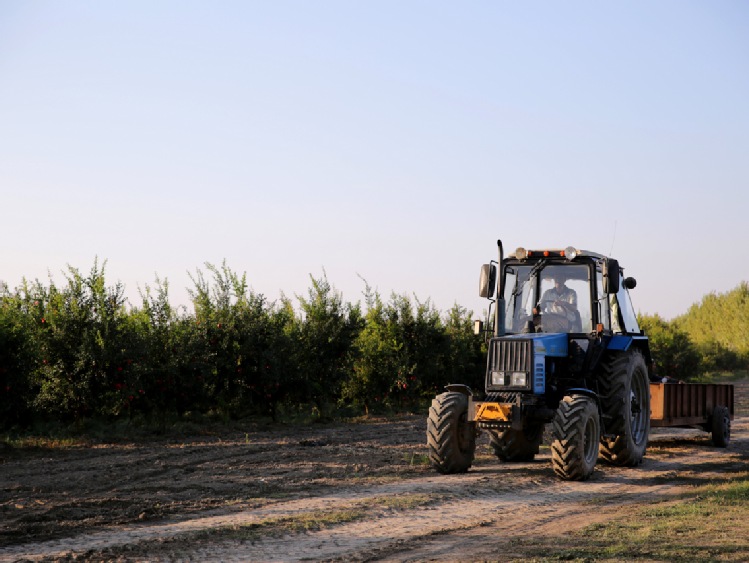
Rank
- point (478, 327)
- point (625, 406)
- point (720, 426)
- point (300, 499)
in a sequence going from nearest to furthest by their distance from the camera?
1. point (300, 499)
2. point (625, 406)
3. point (478, 327)
4. point (720, 426)

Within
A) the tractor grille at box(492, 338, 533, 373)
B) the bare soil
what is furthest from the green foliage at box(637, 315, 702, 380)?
the tractor grille at box(492, 338, 533, 373)

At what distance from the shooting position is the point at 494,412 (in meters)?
10.6

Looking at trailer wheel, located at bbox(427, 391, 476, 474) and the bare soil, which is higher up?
trailer wheel, located at bbox(427, 391, 476, 474)

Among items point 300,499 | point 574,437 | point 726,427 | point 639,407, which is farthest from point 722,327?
point 300,499

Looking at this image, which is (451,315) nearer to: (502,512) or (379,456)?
(379,456)

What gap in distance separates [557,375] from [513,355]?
37.3 inches

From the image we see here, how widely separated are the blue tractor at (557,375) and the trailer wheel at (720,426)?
9.23 ft

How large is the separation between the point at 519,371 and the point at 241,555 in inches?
208

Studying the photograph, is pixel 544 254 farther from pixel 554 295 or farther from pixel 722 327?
pixel 722 327

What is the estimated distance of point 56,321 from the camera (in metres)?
15.9

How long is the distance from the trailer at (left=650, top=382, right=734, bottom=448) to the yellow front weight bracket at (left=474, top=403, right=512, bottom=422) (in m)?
3.62

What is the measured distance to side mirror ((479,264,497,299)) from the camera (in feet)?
36.2

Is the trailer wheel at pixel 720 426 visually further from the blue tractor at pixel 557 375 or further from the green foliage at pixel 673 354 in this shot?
the green foliage at pixel 673 354

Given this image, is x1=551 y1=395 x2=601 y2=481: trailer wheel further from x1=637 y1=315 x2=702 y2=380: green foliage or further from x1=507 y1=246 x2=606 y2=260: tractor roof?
x1=637 y1=315 x2=702 y2=380: green foliage
